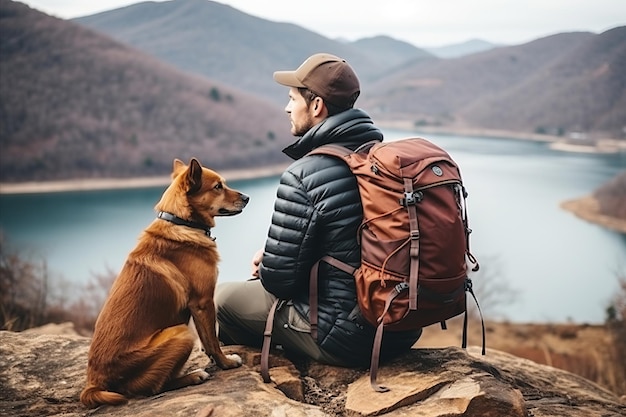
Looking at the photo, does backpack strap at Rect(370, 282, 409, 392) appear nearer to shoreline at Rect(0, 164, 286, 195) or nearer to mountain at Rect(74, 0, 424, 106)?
shoreline at Rect(0, 164, 286, 195)

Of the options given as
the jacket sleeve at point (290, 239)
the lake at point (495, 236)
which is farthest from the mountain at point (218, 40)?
the jacket sleeve at point (290, 239)

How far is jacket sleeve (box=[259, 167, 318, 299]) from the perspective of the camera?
293cm

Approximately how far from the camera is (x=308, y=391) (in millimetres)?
3301

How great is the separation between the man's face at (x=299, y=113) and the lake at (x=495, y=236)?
25470 mm

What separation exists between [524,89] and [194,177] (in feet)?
322

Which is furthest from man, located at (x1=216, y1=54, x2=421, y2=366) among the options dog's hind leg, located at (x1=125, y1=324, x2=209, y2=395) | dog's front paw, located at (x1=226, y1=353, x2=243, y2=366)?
dog's hind leg, located at (x1=125, y1=324, x2=209, y2=395)

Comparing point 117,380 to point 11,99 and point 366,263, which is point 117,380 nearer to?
point 366,263

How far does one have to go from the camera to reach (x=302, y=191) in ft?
9.61

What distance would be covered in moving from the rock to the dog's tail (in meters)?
0.05

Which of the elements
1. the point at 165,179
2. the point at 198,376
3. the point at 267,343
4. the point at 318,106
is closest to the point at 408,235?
the point at 318,106

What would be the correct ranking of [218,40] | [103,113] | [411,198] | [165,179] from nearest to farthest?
[411,198], [165,179], [103,113], [218,40]

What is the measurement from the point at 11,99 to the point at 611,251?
197 ft

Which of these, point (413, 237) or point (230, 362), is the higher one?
point (413, 237)

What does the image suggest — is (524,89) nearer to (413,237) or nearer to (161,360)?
(413,237)
